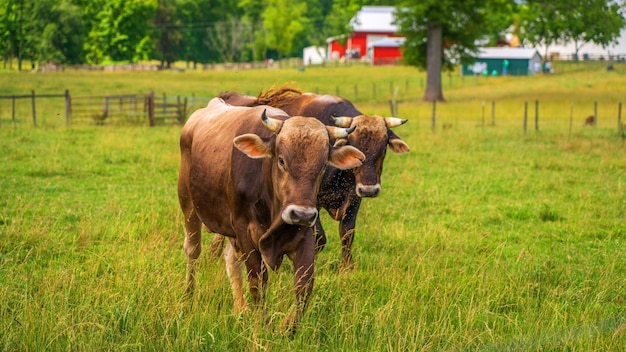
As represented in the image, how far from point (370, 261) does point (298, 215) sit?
293 cm

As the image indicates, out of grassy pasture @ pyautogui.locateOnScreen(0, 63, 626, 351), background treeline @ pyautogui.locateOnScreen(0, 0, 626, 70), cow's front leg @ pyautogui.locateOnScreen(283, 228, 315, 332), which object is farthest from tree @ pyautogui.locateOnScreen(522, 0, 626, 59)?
cow's front leg @ pyautogui.locateOnScreen(283, 228, 315, 332)

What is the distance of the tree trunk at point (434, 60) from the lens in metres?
44.8

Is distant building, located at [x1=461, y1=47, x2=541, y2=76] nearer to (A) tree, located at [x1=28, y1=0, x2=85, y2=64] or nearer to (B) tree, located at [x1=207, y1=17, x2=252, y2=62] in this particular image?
(B) tree, located at [x1=207, y1=17, x2=252, y2=62]

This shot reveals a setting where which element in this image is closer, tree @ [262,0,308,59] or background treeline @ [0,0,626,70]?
background treeline @ [0,0,626,70]

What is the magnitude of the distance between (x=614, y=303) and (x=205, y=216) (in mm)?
3373

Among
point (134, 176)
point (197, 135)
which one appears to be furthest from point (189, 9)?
point (197, 135)

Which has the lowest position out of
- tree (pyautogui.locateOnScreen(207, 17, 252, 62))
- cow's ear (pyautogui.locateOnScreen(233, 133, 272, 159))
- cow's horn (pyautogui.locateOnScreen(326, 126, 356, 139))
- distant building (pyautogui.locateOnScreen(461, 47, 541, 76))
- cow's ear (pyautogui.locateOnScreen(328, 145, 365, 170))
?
cow's ear (pyautogui.locateOnScreen(328, 145, 365, 170))

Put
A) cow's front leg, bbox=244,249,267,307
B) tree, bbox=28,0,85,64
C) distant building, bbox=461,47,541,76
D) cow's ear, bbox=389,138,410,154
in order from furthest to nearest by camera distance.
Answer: distant building, bbox=461,47,541,76, tree, bbox=28,0,85,64, cow's ear, bbox=389,138,410,154, cow's front leg, bbox=244,249,267,307

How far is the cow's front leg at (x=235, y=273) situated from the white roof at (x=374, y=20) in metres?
94.1

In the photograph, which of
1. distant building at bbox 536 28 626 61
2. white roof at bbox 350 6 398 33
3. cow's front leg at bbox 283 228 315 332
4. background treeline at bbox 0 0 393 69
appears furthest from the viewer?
white roof at bbox 350 6 398 33

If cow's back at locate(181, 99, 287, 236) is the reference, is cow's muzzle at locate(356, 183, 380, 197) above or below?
below

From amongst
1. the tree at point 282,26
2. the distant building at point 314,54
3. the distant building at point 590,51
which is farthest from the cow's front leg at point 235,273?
the distant building at point 314,54

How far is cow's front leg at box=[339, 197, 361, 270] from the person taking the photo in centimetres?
814

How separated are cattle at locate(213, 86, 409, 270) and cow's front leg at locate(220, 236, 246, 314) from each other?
1285 mm
